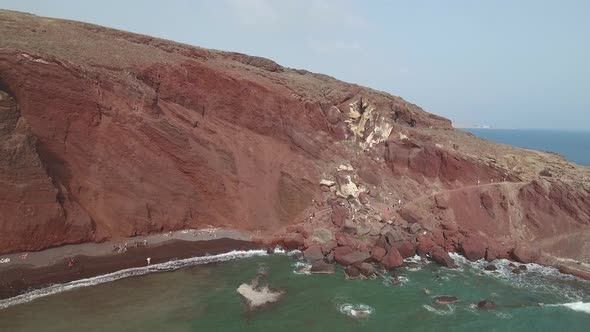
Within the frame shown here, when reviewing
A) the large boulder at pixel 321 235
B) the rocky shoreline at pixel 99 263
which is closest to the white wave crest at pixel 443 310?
the large boulder at pixel 321 235

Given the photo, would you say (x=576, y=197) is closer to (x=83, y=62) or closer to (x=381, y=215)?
(x=381, y=215)

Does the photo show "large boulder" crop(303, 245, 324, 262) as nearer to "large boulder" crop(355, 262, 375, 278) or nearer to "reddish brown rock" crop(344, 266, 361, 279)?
"reddish brown rock" crop(344, 266, 361, 279)

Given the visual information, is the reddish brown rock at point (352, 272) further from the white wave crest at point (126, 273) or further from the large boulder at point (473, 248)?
the large boulder at point (473, 248)

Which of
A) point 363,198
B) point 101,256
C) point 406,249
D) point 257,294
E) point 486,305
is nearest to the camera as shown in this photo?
point 486,305

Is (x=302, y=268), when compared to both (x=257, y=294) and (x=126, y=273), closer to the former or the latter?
(x=257, y=294)

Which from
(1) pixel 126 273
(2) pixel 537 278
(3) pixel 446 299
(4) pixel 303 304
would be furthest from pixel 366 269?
(1) pixel 126 273

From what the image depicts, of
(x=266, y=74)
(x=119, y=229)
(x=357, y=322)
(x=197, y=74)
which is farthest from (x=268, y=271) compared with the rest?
(x=266, y=74)

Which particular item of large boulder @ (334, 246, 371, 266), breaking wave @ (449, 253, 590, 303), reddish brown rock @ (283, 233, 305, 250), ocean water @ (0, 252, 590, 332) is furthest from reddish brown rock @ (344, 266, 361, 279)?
breaking wave @ (449, 253, 590, 303)
